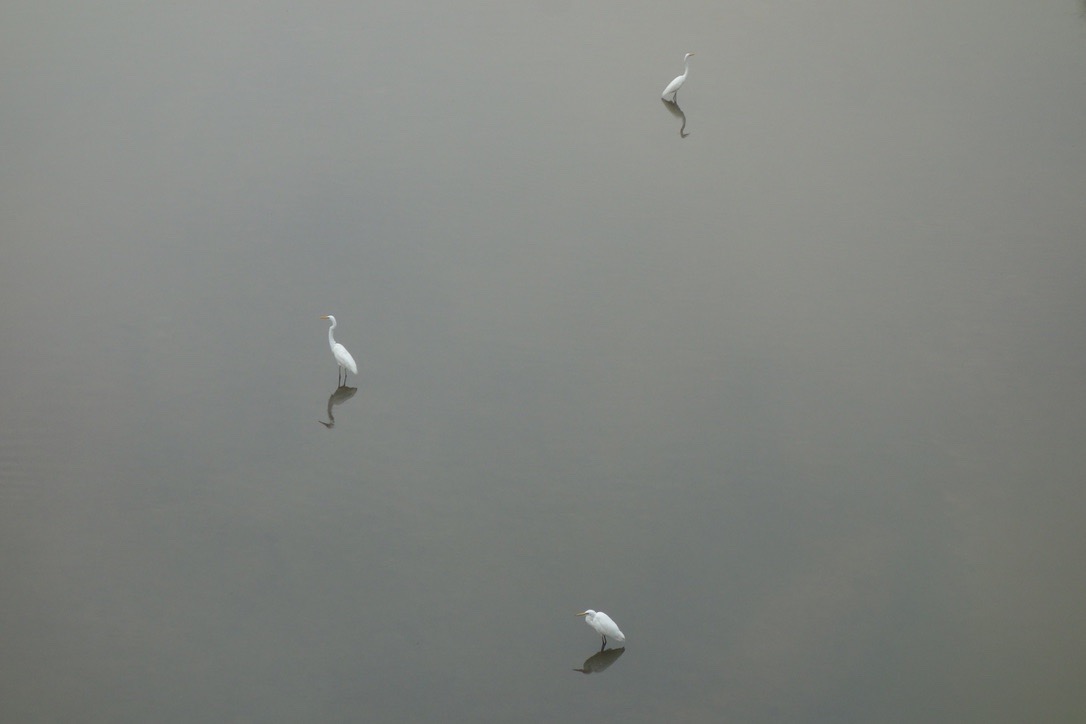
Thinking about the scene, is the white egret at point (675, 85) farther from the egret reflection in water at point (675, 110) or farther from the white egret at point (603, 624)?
the white egret at point (603, 624)

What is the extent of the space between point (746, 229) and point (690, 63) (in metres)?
1.09

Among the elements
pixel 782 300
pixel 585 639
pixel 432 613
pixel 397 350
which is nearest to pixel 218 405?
pixel 397 350

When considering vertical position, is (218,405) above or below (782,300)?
below

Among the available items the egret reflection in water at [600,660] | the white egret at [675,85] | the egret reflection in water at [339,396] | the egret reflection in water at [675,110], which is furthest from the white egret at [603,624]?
the white egret at [675,85]

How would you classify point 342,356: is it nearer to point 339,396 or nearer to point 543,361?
point 339,396

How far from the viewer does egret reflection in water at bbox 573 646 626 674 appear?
2325mm

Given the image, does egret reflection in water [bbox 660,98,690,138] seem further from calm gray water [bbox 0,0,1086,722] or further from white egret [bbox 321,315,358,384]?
white egret [bbox 321,315,358,384]

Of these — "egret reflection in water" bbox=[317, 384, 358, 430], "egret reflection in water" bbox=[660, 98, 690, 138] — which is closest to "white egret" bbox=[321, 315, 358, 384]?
"egret reflection in water" bbox=[317, 384, 358, 430]

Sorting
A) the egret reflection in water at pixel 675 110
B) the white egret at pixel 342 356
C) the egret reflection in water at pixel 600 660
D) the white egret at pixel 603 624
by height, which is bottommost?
the egret reflection in water at pixel 600 660

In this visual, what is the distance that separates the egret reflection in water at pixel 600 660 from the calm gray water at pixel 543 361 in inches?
1.1

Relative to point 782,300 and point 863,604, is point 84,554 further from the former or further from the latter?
point 782,300

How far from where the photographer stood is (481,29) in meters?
4.51

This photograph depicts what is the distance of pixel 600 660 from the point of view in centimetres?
235

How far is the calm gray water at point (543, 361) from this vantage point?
239 cm
